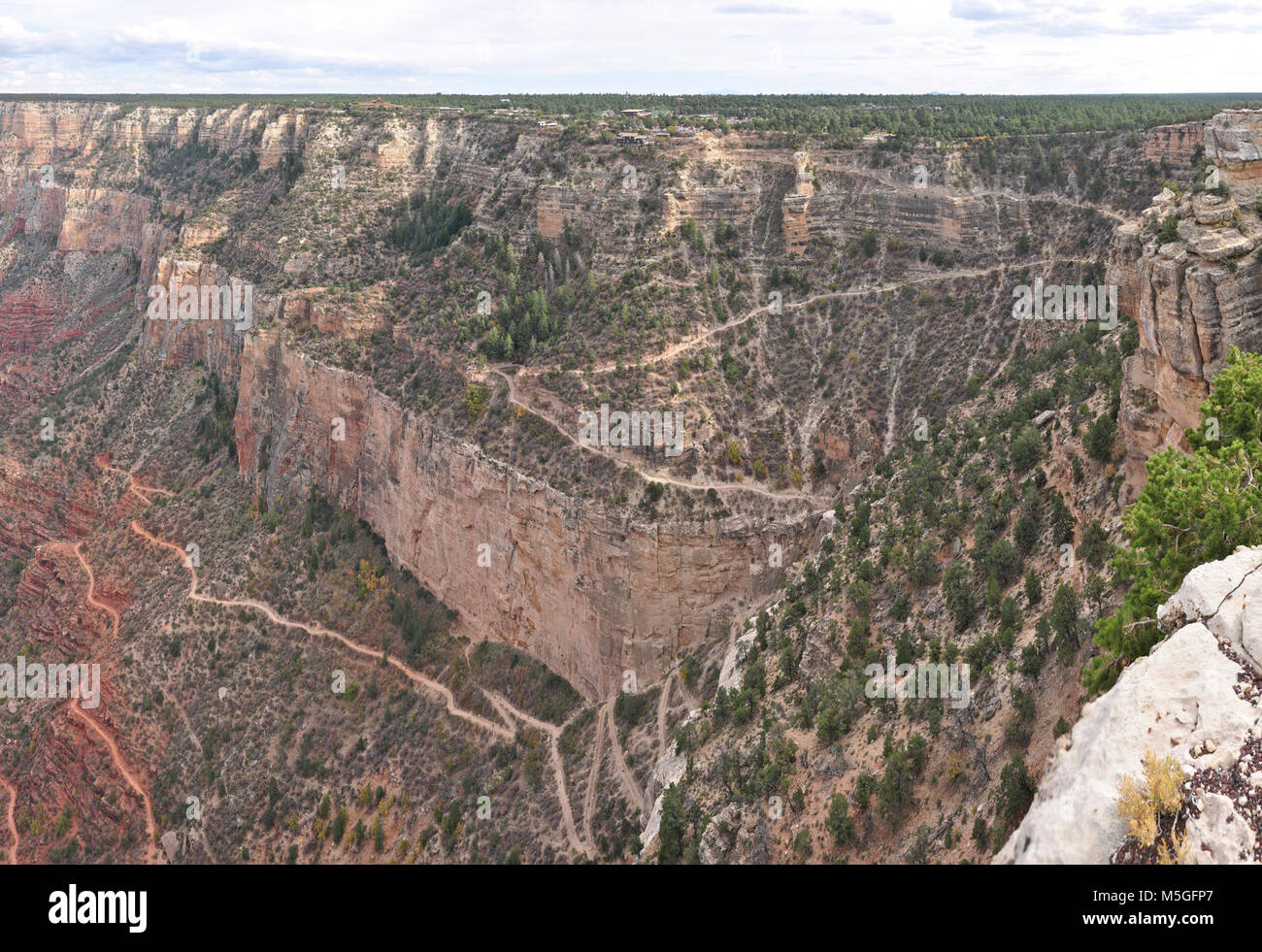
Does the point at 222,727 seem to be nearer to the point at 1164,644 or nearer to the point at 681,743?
the point at 681,743

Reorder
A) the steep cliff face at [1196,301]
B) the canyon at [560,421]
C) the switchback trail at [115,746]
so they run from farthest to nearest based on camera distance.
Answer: the switchback trail at [115,746] < the canyon at [560,421] < the steep cliff face at [1196,301]

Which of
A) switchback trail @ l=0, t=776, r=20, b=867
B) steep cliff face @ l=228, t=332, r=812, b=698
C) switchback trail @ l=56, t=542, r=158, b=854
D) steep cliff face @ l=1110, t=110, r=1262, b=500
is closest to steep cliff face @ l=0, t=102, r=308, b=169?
steep cliff face @ l=228, t=332, r=812, b=698

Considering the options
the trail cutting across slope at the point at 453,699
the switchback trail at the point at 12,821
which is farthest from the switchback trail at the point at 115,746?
the trail cutting across slope at the point at 453,699

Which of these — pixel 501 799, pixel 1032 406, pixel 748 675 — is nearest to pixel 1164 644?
pixel 748 675

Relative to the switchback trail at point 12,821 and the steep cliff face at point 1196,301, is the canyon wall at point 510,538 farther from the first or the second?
the steep cliff face at point 1196,301

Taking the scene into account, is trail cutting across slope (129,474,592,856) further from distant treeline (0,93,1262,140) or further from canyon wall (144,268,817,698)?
distant treeline (0,93,1262,140)

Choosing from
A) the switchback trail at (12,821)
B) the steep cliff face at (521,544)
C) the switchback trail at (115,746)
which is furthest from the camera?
the switchback trail at (12,821)

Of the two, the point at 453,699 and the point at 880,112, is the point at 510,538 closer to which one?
the point at 453,699

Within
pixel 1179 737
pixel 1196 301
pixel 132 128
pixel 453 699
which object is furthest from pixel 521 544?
Answer: pixel 132 128

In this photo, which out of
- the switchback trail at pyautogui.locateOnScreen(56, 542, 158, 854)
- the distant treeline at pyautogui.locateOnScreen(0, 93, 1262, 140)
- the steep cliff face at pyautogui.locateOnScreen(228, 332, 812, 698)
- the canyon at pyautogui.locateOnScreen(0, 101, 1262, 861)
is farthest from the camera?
the distant treeline at pyautogui.locateOnScreen(0, 93, 1262, 140)
